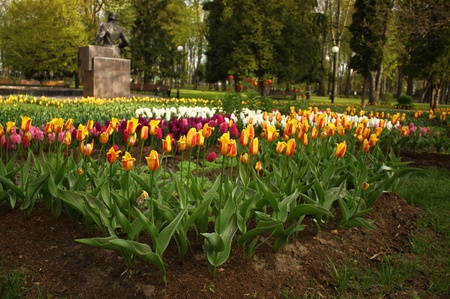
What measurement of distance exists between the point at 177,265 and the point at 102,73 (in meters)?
14.3

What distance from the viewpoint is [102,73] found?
51.8 feet

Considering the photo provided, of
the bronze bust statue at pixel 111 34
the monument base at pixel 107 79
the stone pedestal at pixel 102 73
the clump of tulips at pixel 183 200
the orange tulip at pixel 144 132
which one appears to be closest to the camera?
the clump of tulips at pixel 183 200

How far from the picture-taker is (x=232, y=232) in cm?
253

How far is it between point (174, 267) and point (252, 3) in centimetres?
2655

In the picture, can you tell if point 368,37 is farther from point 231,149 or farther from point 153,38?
point 231,149

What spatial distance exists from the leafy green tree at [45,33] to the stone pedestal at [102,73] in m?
18.6

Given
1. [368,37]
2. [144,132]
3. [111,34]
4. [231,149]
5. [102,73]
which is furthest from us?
[368,37]

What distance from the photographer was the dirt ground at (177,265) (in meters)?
2.43


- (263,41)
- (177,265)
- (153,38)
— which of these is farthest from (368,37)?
(177,265)

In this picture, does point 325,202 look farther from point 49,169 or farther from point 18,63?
point 18,63

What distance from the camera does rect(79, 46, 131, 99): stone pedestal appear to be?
15453 mm

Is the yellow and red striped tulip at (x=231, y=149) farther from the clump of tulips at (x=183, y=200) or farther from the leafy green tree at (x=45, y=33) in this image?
the leafy green tree at (x=45, y=33)

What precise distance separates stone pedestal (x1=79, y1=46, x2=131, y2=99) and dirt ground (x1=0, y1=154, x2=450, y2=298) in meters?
13.0

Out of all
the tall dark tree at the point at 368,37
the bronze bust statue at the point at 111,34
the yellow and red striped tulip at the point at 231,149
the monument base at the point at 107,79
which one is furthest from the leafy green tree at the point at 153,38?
the yellow and red striped tulip at the point at 231,149
